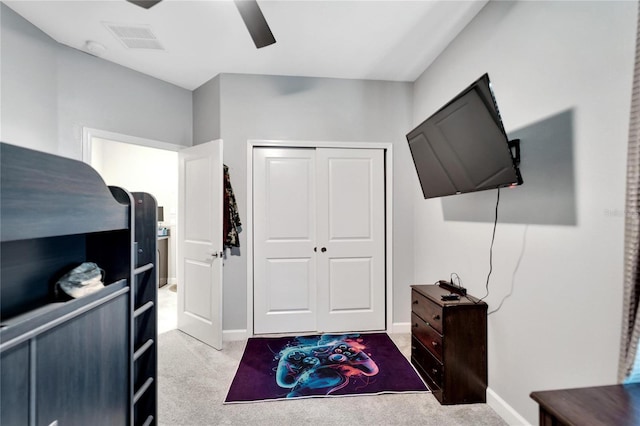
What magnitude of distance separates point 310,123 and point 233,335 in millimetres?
2386

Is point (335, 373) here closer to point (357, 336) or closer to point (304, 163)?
point (357, 336)

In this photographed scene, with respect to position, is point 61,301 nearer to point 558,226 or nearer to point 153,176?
point 558,226

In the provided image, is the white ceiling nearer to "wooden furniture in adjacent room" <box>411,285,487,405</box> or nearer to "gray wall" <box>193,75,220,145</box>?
"gray wall" <box>193,75,220,145</box>

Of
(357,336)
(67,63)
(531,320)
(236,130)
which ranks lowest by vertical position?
(357,336)

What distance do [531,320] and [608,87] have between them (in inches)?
48.0

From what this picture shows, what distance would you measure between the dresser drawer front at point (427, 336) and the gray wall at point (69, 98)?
3.01m

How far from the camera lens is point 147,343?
1.50m

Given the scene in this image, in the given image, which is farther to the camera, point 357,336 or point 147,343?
point 357,336

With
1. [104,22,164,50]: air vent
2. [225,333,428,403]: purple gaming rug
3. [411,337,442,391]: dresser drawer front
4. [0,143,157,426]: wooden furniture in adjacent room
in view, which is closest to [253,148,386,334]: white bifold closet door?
[225,333,428,403]: purple gaming rug

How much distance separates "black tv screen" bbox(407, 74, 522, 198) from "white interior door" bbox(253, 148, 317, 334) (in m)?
1.27

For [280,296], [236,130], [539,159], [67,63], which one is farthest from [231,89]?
[539,159]

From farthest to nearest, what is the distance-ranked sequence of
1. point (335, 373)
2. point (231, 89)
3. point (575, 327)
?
point (231, 89)
point (335, 373)
point (575, 327)

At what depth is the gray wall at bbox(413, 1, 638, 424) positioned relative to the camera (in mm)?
1152

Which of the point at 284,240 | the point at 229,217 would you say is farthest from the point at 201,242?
the point at 284,240
